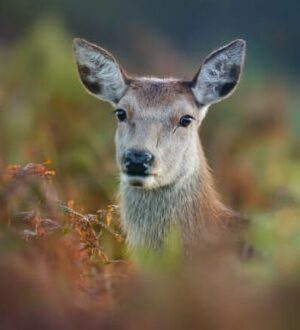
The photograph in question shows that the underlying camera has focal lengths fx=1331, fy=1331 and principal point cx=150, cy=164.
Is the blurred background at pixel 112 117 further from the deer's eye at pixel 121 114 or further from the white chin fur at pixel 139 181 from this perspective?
the white chin fur at pixel 139 181

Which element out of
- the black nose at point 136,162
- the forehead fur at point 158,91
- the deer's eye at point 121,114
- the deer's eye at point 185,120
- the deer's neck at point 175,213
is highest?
the forehead fur at point 158,91

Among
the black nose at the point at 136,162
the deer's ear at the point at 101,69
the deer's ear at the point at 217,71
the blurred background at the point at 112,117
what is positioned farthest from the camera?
the blurred background at the point at 112,117

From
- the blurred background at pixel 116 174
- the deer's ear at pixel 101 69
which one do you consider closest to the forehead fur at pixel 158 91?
the deer's ear at pixel 101 69

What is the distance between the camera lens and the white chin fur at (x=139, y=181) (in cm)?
870

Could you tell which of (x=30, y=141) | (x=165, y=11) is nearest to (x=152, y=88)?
(x=30, y=141)

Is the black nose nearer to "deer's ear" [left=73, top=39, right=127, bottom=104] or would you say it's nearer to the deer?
the deer

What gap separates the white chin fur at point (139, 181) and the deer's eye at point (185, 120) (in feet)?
2.46

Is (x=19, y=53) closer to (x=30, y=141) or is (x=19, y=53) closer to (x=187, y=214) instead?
(x=30, y=141)

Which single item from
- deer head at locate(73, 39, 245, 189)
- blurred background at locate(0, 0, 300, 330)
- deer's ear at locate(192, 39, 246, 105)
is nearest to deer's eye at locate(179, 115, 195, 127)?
deer head at locate(73, 39, 245, 189)

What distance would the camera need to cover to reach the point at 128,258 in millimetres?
8930

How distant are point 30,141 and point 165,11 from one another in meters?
19.7

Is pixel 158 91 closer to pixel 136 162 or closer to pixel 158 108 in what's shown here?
pixel 158 108

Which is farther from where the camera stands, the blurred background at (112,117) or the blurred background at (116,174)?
the blurred background at (112,117)

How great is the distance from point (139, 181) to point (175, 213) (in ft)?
1.47
